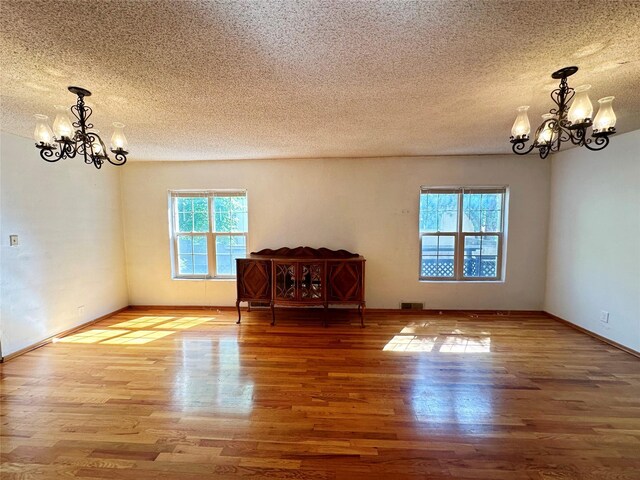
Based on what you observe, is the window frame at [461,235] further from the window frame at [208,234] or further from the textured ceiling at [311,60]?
the window frame at [208,234]

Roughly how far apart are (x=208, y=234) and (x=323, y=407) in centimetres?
319

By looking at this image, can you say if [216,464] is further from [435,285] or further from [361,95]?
[435,285]

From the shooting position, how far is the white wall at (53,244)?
8.96 feet

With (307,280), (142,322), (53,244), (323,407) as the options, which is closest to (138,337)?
(142,322)

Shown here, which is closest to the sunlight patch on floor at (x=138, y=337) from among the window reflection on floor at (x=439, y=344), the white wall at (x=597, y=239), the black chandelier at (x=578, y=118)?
the window reflection on floor at (x=439, y=344)

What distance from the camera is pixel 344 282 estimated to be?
360 centimetres

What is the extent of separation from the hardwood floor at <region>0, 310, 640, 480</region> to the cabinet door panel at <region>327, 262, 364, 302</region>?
0.52 metres

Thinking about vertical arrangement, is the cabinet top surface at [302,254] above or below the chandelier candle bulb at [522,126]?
below

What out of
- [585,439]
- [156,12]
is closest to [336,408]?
[585,439]

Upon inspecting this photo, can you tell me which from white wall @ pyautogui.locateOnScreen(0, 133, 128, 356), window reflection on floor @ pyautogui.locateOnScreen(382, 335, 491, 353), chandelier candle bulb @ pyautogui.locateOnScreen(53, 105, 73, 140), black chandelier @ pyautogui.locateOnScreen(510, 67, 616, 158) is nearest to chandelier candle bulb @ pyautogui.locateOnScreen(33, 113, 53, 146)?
chandelier candle bulb @ pyautogui.locateOnScreen(53, 105, 73, 140)

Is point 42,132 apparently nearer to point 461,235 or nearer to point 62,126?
point 62,126

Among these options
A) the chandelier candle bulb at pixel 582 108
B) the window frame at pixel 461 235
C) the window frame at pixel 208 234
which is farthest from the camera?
the window frame at pixel 208 234

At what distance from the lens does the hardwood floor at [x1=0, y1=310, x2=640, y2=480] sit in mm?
1526

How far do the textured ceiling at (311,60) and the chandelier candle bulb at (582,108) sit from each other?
0.54 feet
